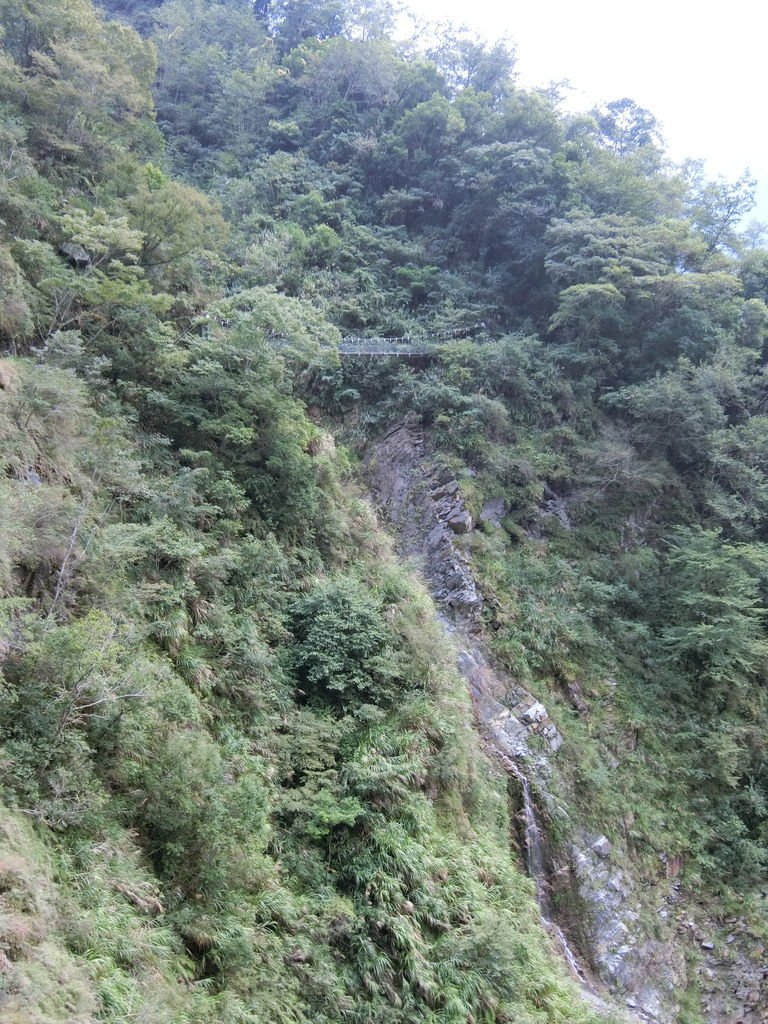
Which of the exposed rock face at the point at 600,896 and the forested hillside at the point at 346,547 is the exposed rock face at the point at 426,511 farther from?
the forested hillside at the point at 346,547

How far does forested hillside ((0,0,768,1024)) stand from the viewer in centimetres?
586

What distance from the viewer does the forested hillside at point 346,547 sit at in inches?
231

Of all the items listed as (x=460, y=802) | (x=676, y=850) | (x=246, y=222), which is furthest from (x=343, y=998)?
(x=246, y=222)

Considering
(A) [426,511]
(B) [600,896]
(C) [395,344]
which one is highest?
(C) [395,344]

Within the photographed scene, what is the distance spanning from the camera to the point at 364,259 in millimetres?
23781

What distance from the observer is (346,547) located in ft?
42.9

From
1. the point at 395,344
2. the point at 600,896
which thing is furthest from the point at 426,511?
the point at 600,896

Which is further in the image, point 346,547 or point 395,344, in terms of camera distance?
point 395,344

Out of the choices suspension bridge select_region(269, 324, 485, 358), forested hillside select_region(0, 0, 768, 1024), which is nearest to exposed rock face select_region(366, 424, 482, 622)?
forested hillside select_region(0, 0, 768, 1024)

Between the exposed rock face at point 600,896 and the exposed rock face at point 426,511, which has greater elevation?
the exposed rock face at point 426,511

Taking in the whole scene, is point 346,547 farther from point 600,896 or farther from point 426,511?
point 600,896

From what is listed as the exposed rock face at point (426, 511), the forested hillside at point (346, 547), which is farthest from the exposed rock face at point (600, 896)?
the forested hillside at point (346, 547)

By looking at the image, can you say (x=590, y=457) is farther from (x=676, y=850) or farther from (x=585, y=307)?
(x=676, y=850)

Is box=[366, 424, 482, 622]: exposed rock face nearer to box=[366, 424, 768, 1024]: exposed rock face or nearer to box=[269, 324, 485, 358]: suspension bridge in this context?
box=[366, 424, 768, 1024]: exposed rock face
